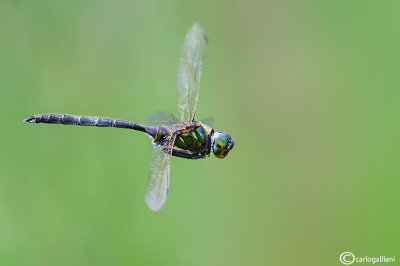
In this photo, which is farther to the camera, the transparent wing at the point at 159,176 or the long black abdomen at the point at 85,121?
the long black abdomen at the point at 85,121

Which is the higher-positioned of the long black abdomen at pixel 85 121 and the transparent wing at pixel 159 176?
the long black abdomen at pixel 85 121

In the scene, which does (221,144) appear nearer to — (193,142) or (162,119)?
(193,142)

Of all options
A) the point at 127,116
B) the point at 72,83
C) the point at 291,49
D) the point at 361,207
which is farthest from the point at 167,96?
the point at 361,207

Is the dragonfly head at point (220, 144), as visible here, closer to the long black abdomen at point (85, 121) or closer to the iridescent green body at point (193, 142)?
the iridescent green body at point (193, 142)

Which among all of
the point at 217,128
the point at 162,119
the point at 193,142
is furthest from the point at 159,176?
the point at 217,128

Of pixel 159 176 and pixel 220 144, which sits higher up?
pixel 220 144

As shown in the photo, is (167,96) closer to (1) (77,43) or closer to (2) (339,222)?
(1) (77,43)

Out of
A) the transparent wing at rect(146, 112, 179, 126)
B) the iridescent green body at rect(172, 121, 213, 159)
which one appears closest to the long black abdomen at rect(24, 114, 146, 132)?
the transparent wing at rect(146, 112, 179, 126)

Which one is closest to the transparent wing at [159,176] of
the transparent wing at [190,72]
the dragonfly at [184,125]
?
the dragonfly at [184,125]
